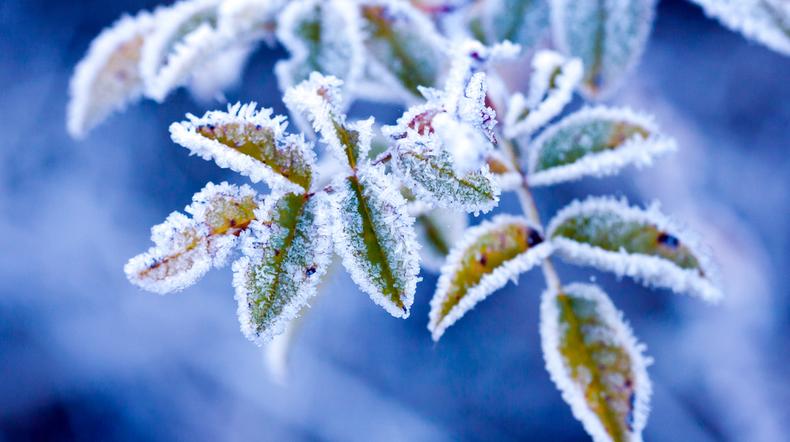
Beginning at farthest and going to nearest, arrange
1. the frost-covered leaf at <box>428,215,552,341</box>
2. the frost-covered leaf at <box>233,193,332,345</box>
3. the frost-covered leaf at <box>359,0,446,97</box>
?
the frost-covered leaf at <box>359,0,446,97</box> < the frost-covered leaf at <box>428,215,552,341</box> < the frost-covered leaf at <box>233,193,332,345</box>

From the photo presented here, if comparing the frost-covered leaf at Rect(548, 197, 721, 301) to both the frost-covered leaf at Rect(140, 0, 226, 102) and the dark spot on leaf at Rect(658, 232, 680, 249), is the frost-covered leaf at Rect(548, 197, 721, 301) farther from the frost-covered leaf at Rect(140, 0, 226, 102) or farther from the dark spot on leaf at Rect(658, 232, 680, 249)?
the frost-covered leaf at Rect(140, 0, 226, 102)

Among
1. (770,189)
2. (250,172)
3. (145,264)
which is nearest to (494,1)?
(250,172)

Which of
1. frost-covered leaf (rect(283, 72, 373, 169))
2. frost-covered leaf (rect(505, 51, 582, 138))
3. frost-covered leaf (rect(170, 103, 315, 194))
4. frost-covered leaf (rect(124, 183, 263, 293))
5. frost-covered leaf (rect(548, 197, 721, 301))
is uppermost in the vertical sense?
frost-covered leaf (rect(505, 51, 582, 138))

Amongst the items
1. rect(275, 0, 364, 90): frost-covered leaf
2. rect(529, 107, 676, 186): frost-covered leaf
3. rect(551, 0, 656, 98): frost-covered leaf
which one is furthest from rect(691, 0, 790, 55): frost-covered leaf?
rect(275, 0, 364, 90): frost-covered leaf

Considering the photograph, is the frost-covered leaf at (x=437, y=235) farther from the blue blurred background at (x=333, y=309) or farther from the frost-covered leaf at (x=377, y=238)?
the blue blurred background at (x=333, y=309)

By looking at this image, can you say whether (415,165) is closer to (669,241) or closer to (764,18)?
(669,241)

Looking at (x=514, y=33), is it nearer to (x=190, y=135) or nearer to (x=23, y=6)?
(x=190, y=135)

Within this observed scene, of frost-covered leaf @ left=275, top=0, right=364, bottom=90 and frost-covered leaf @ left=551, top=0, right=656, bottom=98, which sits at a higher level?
frost-covered leaf @ left=551, top=0, right=656, bottom=98

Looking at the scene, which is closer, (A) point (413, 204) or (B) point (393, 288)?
(B) point (393, 288)
